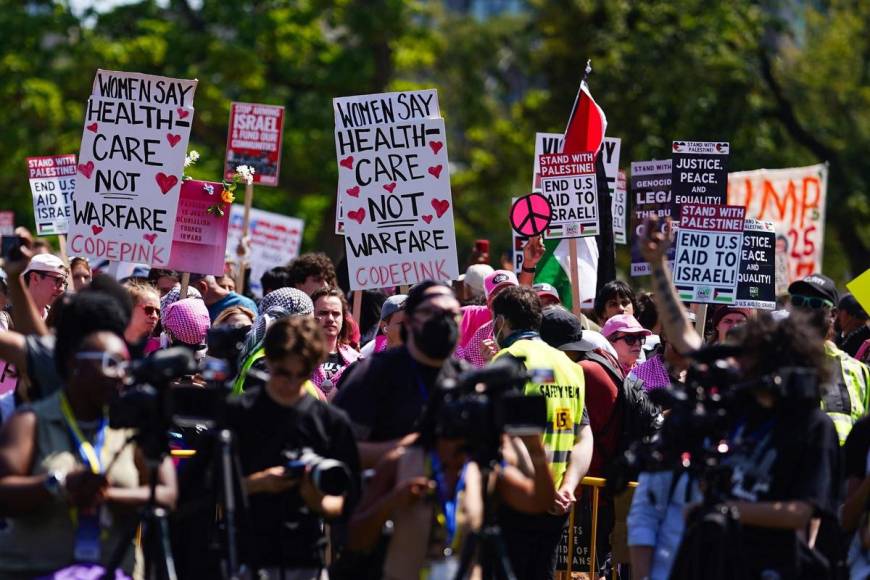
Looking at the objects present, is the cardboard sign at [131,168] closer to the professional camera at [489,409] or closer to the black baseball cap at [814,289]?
the black baseball cap at [814,289]

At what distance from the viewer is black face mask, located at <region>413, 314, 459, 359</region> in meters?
6.40

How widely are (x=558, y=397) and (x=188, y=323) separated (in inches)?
102

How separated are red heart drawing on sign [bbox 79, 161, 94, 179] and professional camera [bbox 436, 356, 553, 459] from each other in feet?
16.8

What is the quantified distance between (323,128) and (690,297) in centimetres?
1915

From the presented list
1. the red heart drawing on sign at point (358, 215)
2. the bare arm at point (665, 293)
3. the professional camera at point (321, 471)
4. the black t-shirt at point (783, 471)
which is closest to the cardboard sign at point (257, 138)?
the red heart drawing on sign at point (358, 215)

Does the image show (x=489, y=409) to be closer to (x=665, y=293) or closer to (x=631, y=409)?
(x=665, y=293)

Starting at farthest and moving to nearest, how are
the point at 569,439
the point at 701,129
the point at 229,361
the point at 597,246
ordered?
1. the point at 701,129
2. the point at 597,246
3. the point at 569,439
4. the point at 229,361

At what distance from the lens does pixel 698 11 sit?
Answer: 28484mm

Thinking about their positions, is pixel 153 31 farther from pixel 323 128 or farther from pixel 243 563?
pixel 243 563

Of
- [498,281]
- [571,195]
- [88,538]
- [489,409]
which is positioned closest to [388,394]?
[489,409]

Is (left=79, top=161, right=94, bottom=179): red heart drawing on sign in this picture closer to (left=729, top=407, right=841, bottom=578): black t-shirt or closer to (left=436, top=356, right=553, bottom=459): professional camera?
(left=436, top=356, right=553, bottom=459): professional camera

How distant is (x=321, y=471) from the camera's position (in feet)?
19.8

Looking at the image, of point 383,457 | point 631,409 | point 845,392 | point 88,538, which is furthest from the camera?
point 631,409

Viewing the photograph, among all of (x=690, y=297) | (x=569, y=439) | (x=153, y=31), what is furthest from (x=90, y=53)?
(x=569, y=439)
